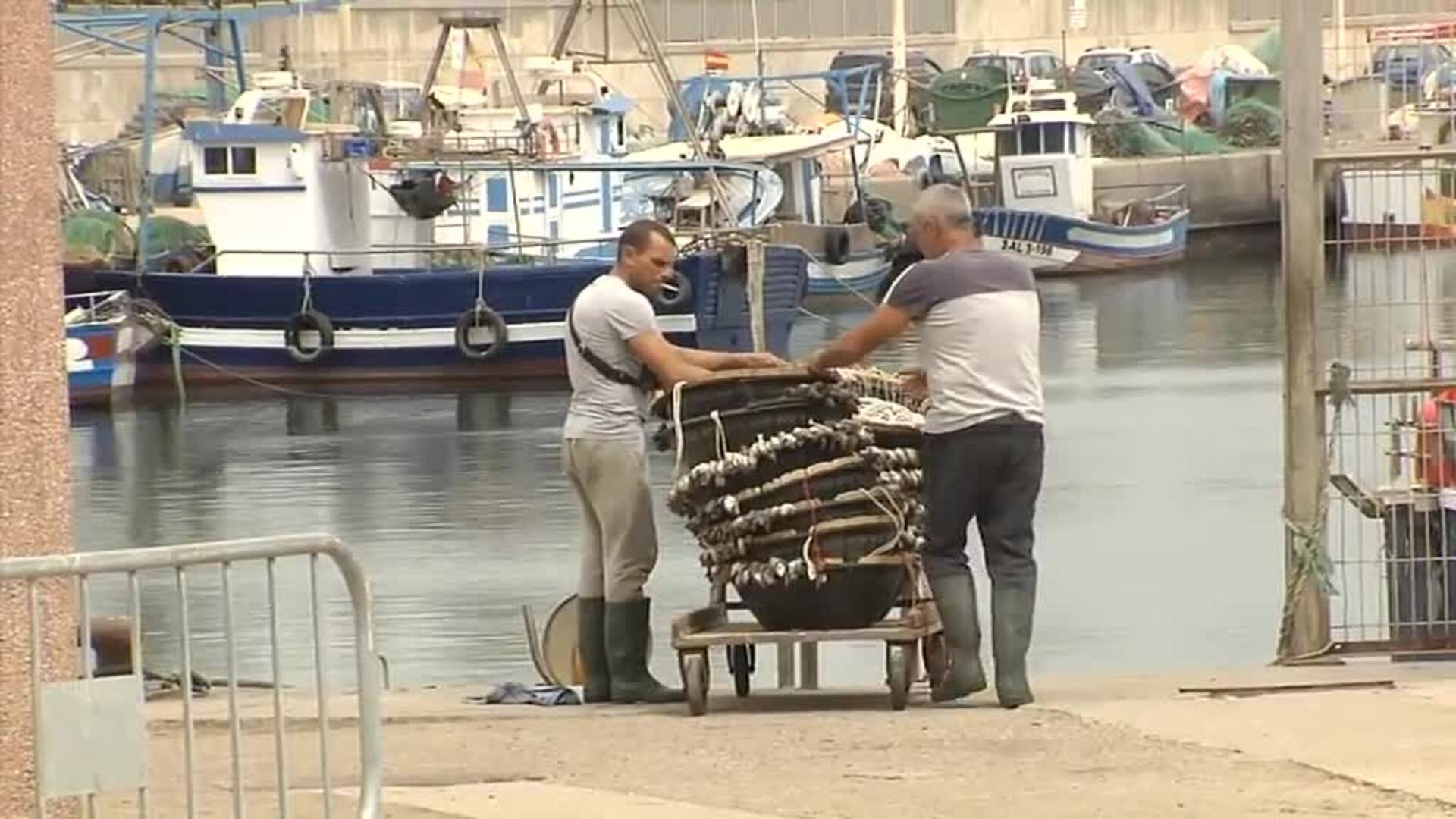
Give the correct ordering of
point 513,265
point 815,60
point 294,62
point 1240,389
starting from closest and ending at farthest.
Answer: point 1240,389 < point 513,265 < point 294,62 < point 815,60

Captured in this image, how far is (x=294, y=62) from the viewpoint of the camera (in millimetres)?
58281

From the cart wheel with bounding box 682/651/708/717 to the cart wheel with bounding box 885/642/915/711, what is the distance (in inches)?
21.6

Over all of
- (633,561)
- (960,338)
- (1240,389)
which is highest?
(960,338)

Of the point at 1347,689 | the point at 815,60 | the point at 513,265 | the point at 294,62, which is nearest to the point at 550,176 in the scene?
the point at 513,265

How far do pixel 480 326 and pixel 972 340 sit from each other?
91.3ft

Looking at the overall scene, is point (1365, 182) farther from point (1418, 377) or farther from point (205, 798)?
point (205, 798)

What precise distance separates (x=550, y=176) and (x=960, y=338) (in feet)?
97.4

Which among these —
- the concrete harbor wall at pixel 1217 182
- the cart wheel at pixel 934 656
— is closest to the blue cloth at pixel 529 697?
the cart wheel at pixel 934 656

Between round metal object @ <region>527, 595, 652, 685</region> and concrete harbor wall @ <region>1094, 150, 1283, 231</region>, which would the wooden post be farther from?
round metal object @ <region>527, 595, 652, 685</region>

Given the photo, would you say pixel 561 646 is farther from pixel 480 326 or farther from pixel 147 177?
pixel 147 177

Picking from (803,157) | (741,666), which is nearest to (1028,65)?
(803,157)

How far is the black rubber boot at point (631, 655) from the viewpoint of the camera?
9727 millimetres

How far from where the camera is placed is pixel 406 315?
3700 cm

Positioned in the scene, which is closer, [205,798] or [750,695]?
[205,798]
